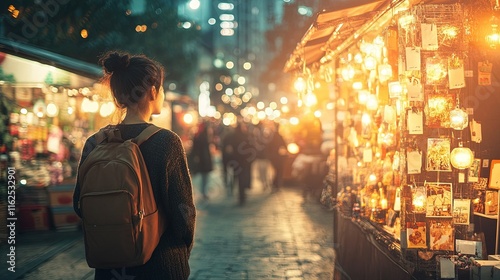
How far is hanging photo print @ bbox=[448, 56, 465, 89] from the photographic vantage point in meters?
5.39

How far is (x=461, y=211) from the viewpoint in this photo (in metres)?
5.49

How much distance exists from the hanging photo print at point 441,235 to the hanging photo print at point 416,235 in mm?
64

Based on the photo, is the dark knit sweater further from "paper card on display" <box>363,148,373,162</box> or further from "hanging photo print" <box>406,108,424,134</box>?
"paper card on display" <box>363,148,373,162</box>

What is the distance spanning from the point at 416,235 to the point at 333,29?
10.5 ft

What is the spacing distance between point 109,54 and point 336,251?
640cm

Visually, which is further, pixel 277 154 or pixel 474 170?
pixel 277 154

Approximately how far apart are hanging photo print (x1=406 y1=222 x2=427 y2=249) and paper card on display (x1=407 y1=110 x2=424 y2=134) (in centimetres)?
89

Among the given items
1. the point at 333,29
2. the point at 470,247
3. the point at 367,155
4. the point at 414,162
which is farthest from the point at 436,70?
the point at 367,155

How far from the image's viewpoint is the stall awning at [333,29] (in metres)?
6.24

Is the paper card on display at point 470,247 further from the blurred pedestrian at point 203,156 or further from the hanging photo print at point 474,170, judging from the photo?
the blurred pedestrian at point 203,156

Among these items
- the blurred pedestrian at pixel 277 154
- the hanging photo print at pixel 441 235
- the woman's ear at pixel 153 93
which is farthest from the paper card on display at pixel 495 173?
the blurred pedestrian at pixel 277 154

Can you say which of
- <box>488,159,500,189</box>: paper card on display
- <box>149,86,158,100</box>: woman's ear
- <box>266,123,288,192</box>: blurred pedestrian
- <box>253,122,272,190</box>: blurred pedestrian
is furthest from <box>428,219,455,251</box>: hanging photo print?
<box>253,122,272,190</box>: blurred pedestrian

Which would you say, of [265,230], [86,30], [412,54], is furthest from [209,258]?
[86,30]

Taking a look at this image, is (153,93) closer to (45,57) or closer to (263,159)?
(45,57)
